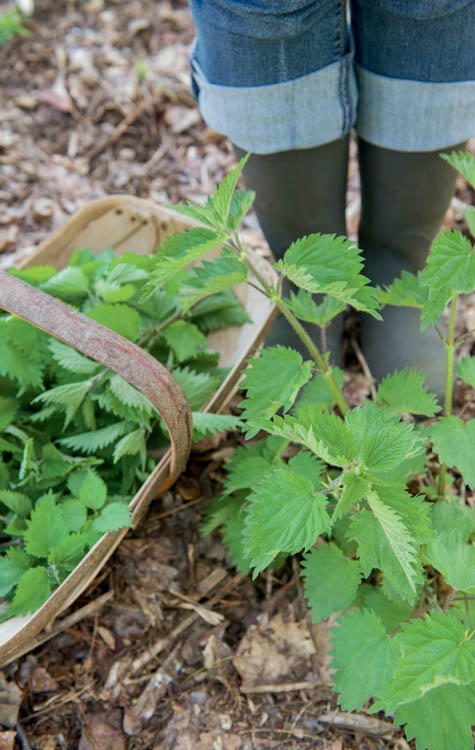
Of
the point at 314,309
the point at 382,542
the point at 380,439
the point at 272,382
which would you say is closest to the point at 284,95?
the point at 314,309

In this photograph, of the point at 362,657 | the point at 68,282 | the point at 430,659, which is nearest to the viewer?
the point at 430,659

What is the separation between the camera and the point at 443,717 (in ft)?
2.15

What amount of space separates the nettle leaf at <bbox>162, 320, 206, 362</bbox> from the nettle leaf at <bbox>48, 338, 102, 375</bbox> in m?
0.13

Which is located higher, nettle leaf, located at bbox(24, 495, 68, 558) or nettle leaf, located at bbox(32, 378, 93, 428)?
nettle leaf, located at bbox(32, 378, 93, 428)

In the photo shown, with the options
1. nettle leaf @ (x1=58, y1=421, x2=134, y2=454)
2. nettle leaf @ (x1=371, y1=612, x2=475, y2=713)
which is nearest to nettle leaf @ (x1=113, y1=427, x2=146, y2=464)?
nettle leaf @ (x1=58, y1=421, x2=134, y2=454)

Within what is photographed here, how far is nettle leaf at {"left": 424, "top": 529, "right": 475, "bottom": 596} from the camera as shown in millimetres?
691

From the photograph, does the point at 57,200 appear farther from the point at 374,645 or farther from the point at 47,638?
the point at 374,645

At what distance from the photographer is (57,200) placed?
1726 mm

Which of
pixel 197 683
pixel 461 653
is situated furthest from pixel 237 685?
pixel 461 653

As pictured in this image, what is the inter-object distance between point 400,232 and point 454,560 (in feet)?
2.10

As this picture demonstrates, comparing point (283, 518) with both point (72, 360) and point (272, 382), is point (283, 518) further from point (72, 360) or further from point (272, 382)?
point (72, 360)

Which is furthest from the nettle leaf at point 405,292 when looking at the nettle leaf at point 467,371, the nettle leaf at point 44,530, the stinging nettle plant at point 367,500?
the nettle leaf at point 44,530

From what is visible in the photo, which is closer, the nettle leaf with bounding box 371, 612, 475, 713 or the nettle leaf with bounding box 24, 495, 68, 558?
the nettle leaf with bounding box 371, 612, 475, 713

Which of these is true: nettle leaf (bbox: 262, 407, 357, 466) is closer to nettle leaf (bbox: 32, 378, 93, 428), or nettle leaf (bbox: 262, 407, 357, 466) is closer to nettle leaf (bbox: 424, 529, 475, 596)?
nettle leaf (bbox: 424, 529, 475, 596)
